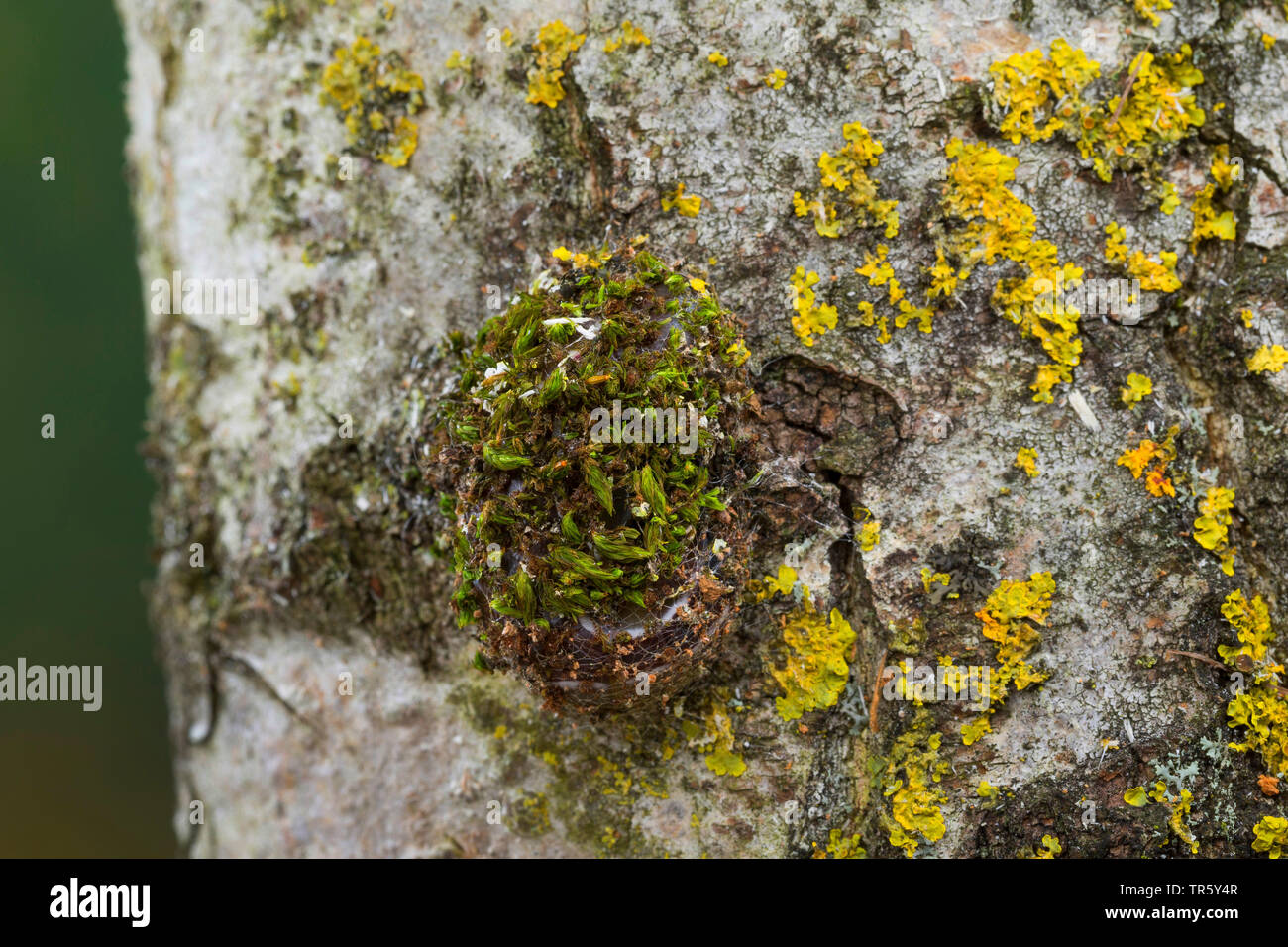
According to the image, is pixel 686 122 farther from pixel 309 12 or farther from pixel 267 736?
pixel 267 736

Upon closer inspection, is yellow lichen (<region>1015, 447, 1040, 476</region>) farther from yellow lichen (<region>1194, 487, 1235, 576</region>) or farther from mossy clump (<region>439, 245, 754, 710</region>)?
mossy clump (<region>439, 245, 754, 710</region>)

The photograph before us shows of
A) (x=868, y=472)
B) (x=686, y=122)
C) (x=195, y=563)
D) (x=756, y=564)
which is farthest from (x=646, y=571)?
(x=195, y=563)

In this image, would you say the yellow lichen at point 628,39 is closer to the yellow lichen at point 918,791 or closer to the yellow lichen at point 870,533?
the yellow lichen at point 870,533

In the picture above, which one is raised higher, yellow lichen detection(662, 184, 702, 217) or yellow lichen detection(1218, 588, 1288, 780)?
yellow lichen detection(662, 184, 702, 217)

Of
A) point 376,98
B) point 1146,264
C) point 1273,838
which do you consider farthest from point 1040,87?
point 1273,838

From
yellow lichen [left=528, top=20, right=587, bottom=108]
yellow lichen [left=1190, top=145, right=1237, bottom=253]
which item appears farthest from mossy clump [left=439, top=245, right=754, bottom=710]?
yellow lichen [left=1190, top=145, right=1237, bottom=253]

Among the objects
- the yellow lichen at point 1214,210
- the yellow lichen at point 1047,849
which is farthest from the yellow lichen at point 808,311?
the yellow lichen at point 1047,849

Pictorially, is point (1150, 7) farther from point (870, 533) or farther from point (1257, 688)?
point (1257, 688)
